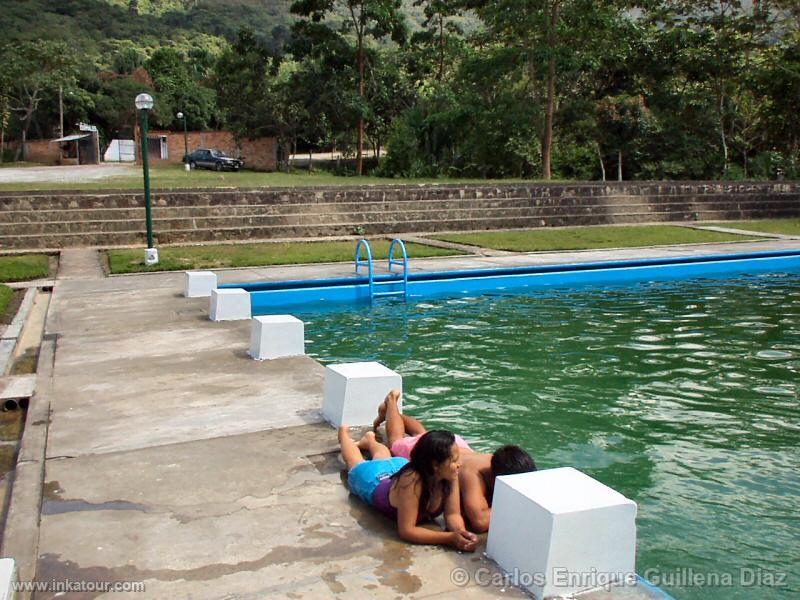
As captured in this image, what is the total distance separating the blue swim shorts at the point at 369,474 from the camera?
15.0 feet

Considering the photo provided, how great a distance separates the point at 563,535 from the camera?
3541 mm

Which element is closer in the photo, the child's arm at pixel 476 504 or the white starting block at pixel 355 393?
the child's arm at pixel 476 504

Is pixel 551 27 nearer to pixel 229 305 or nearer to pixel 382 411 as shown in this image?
pixel 229 305

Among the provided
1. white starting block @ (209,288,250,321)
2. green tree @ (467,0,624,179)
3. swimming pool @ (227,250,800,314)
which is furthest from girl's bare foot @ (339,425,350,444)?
green tree @ (467,0,624,179)

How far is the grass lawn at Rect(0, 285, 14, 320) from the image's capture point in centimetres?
1033

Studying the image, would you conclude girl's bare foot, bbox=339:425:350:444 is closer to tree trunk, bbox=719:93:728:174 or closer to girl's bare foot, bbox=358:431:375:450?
girl's bare foot, bbox=358:431:375:450

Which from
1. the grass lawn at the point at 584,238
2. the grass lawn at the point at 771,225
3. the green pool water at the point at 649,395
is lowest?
the green pool water at the point at 649,395

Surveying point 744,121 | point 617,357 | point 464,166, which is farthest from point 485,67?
point 617,357

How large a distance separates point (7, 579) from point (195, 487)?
61.2 inches

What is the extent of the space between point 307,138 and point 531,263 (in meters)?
29.8

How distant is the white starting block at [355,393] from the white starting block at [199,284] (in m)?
5.65

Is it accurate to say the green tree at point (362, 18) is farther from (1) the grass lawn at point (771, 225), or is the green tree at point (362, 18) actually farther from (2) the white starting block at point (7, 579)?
(2) the white starting block at point (7, 579)

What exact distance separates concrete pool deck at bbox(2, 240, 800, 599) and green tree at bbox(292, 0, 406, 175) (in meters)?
28.7

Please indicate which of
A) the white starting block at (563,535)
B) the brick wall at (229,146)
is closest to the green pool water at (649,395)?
the white starting block at (563,535)
